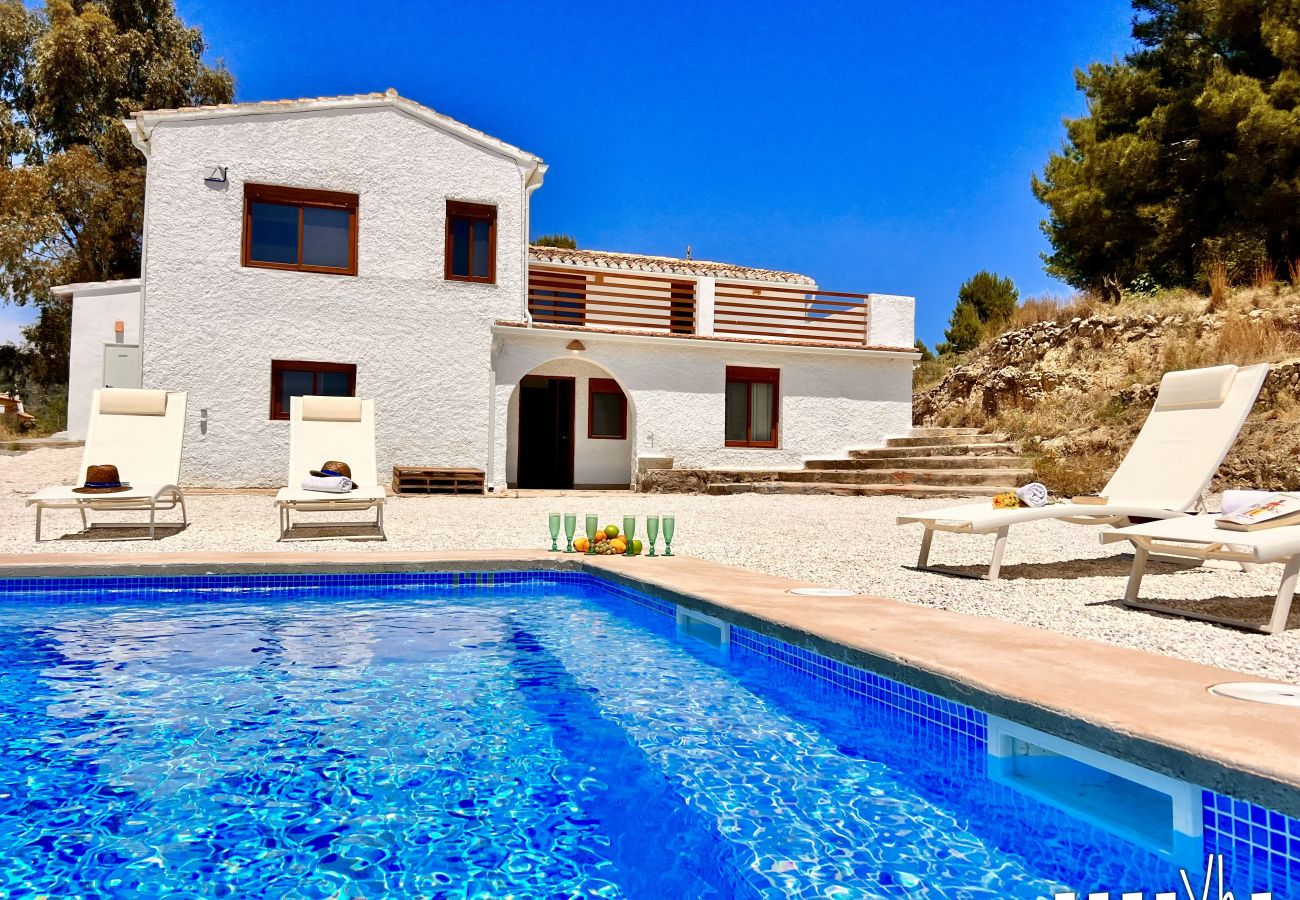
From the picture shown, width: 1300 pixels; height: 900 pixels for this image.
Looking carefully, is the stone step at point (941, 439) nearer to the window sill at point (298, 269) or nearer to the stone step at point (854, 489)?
the stone step at point (854, 489)

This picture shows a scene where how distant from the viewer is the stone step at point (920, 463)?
1441 cm

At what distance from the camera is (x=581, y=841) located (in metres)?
2.68

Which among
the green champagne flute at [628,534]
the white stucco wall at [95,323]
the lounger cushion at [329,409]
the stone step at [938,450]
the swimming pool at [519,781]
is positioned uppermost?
the white stucco wall at [95,323]

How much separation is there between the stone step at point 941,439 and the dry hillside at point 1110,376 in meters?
0.53

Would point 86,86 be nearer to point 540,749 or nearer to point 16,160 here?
point 16,160

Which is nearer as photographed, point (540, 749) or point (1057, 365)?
point (540, 749)

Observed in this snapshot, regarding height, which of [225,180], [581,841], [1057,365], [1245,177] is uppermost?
[1245,177]

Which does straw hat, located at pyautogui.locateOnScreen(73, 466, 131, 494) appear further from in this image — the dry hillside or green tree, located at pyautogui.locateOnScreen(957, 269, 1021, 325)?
green tree, located at pyautogui.locateOnScreen(957, 269, 1021, 325)

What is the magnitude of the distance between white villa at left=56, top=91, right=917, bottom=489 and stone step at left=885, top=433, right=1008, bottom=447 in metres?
0.43

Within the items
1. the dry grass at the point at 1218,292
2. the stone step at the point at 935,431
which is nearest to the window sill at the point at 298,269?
the stone step at the point at 935,431

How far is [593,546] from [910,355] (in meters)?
13.1

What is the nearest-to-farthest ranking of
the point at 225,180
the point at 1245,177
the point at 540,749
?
the point at 540,749 → the point at 225,180 → the point at 1245,177

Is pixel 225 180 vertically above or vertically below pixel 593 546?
above

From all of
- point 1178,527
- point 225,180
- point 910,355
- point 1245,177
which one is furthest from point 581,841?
point 1245,177
